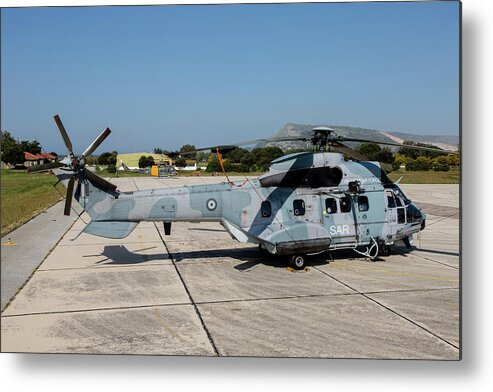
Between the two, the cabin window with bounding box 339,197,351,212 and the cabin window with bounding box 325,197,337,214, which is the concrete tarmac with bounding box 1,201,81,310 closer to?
the cabin window with bounding box 325,197,337,214

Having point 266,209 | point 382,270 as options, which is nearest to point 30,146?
point 266,209

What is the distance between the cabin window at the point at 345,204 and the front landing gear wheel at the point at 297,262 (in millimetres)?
1784

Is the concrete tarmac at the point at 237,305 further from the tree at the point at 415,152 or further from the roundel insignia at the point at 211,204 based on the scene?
the roundel insignia at the point at 211,204

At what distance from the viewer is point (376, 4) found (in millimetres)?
7941

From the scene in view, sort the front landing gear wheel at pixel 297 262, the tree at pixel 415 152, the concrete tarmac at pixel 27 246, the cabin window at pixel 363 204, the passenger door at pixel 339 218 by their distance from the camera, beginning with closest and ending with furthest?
the tree at pixel 415 152 < the concrete tarmac at pixel 27 246 < the front landing gear wheel at pixel 297 262 < the passenger door at pixel 339 218 < the cabin window at pixel 363 204

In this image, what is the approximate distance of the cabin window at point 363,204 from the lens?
12.8 m

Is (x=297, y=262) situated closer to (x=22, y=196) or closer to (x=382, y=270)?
(x=382, y=270)

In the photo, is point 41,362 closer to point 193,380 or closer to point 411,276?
point 193,380

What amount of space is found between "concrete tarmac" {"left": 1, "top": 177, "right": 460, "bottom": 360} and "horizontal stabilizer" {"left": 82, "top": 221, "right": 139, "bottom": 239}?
1.03 m

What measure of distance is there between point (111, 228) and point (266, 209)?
4.01m

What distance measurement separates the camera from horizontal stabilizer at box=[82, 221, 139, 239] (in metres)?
11.7

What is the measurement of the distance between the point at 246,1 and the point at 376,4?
222 centimetres

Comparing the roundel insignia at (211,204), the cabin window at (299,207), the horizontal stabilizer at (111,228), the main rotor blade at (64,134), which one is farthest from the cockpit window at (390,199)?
the main rotor blade at (64,134)

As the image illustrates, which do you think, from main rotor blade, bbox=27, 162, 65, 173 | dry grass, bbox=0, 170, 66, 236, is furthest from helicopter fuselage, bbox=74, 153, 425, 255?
dry grass, bbox=0, 170, 66, 236
